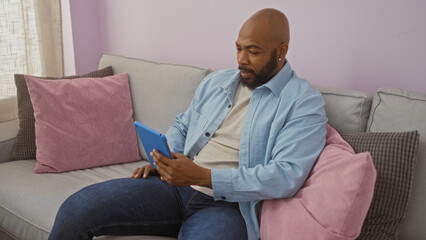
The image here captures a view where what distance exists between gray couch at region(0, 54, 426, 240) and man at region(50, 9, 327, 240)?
12cm

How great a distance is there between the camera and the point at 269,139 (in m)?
1.39

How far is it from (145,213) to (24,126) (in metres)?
0.88

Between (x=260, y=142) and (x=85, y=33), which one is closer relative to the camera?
(x=260, y=142)

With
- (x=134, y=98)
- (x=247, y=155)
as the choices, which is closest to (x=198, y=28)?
(x=134, y=98)

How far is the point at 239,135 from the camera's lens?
148 centimetres

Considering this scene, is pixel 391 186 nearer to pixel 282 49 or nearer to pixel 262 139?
pixel 262 139

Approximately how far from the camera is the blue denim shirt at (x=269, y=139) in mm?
1298

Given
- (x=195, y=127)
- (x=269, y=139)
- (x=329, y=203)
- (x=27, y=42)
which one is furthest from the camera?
(x=27, y=42)

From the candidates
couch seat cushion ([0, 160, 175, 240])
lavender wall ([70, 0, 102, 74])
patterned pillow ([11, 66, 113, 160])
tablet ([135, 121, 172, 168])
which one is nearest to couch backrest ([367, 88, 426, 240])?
tablet ([135, 121, 172, 168])

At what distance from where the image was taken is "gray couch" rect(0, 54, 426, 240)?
55.5 inches

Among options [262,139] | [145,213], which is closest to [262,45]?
[262,139]

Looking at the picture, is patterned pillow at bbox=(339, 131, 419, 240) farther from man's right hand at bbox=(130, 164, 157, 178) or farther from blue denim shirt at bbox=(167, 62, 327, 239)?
man's right hand at bbox=(130, 164, 157, 178)

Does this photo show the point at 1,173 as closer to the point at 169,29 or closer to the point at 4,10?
the point at 4,10

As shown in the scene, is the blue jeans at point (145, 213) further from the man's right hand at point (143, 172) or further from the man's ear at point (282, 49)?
the man's ear at point (282, 49)
